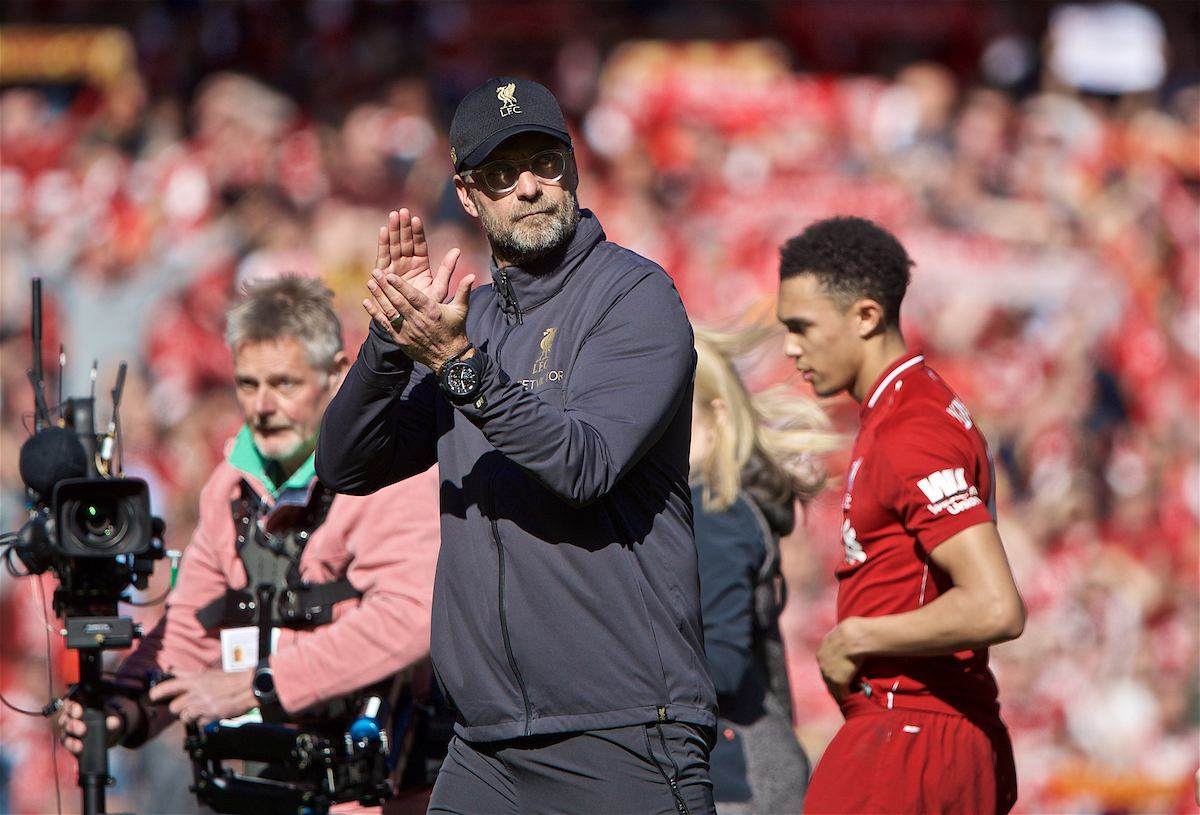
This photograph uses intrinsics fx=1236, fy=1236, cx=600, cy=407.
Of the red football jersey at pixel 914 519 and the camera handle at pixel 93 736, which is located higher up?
the red football jersey at pixel 914 519

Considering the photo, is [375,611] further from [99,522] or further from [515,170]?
[515,170]

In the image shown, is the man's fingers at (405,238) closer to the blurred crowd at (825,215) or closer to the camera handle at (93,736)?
the camera handle at (93,736)

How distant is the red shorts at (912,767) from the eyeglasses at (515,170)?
4.51 ft

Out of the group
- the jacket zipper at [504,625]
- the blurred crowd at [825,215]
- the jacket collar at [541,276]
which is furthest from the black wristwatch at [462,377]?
the blurred crowd at [825,215]

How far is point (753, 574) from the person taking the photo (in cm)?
329

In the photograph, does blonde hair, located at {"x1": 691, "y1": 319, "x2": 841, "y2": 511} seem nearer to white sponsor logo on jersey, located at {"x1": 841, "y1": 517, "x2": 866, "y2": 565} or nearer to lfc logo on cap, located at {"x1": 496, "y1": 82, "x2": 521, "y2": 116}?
white sponsor logo on jersey, located at {"x1": 841, "y1": 517, "x2": 866, "y2": 565}

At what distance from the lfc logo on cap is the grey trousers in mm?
1174

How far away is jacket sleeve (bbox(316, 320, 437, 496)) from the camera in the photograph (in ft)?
7.59

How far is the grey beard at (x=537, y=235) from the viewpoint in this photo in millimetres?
2406

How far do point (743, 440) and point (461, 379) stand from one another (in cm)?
151

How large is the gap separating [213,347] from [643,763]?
654 centimetres

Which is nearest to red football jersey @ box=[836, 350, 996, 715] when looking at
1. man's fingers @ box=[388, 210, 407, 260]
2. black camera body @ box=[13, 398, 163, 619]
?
man's fingers @ box=[388, 210, 407, 260]

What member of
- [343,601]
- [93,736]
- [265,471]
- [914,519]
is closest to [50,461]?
[265,471]

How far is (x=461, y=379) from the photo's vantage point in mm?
2074
